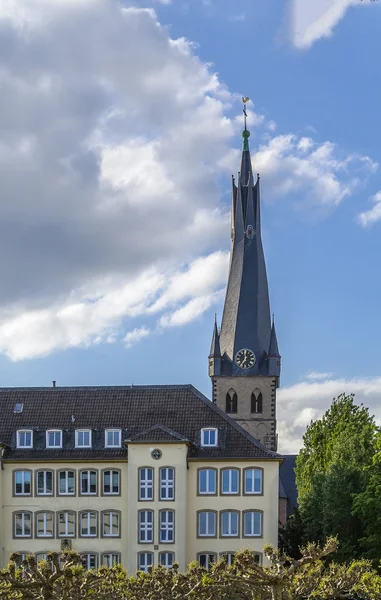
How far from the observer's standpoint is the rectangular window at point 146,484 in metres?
67.1

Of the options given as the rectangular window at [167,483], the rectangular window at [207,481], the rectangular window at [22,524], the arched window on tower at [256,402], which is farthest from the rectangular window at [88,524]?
the arched window on tower at [256,402]

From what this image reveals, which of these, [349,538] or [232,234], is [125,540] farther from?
[232,234]

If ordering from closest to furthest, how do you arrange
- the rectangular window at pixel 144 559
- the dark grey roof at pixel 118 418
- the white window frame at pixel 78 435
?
the rectangular window at pixel 144 559, the dark grey roof at pixel 118 418, the white window frame at pixel 78 435

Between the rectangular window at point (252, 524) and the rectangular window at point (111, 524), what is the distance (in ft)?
26.8

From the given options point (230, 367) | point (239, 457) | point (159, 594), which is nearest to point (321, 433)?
point (230, 367)

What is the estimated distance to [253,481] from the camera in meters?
67.6

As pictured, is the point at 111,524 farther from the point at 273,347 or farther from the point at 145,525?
the point at 273,347

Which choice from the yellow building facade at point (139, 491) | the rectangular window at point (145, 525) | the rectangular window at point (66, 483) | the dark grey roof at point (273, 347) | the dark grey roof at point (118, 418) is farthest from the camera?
the dark grey roof at point (273, 347)

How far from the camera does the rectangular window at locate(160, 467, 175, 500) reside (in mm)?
66938

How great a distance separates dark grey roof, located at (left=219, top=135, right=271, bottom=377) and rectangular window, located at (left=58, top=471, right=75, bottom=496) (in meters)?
46.4

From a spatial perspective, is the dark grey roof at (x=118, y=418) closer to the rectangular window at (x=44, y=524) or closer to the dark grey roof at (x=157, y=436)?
the dark grey roof at (x=157, y=436)

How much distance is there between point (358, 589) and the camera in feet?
124

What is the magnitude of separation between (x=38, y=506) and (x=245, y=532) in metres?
13.5

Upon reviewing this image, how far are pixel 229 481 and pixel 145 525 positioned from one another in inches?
237
